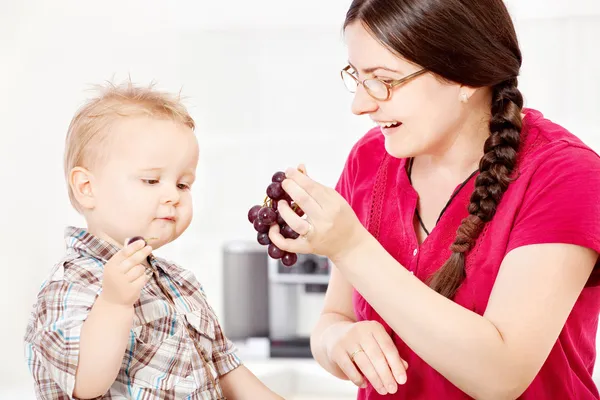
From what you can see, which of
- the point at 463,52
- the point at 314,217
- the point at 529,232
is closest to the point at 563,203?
the point at 529,232

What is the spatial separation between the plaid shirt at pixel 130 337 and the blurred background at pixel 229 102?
5.48 ft

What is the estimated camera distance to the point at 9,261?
2.96 metres

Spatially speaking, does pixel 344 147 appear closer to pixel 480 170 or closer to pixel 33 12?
pixel 33 12

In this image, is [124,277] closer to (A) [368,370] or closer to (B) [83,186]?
(B) [83,186]

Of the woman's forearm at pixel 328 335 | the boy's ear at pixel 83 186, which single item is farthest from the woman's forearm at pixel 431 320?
the boy's ear at pixel 83 186

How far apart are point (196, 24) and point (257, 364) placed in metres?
1.42

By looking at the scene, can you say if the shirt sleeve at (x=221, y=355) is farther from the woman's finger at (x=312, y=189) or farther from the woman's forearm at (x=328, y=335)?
the woman's finger at (x=312, y=189)

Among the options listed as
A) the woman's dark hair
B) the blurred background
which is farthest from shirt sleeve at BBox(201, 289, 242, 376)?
the blurred background

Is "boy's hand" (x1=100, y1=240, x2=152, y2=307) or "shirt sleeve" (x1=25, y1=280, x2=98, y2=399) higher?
"boy's hand" (x1=100, y1=240, x2=152, y2=307)

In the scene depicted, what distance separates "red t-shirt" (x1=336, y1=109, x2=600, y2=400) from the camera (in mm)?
1367

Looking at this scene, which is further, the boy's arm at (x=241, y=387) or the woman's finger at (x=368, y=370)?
the boy's arm at (x=241, y=387)

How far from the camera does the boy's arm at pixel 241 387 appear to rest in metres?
1.51

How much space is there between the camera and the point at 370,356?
55.3 inches

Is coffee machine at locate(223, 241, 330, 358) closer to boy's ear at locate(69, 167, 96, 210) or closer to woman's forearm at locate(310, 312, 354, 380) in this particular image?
woman's forearm at locate(310, 312, 354, 380)
